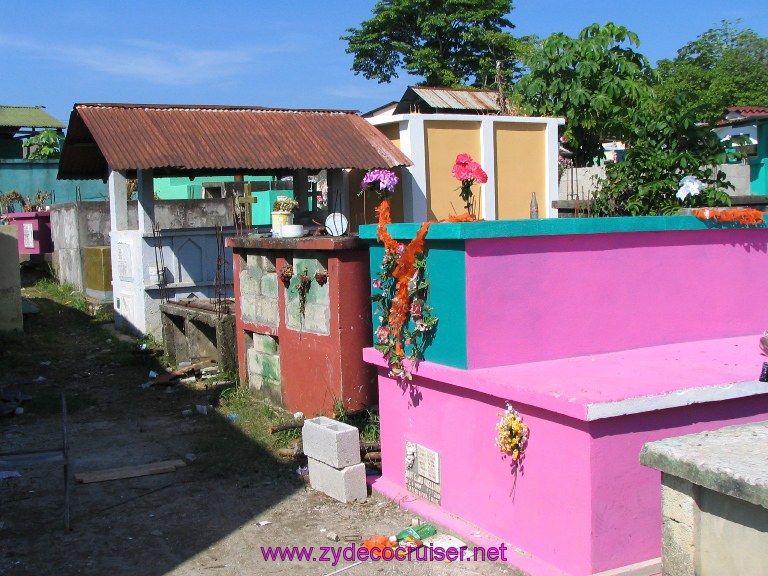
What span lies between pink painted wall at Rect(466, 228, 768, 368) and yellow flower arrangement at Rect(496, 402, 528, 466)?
52 cm

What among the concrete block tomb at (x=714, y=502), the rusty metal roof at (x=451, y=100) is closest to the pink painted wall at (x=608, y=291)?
the concrete block tomb at (x=714, y=502)

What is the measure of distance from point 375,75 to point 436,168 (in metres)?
24.0

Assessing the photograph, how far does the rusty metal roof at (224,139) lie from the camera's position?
11883 mm

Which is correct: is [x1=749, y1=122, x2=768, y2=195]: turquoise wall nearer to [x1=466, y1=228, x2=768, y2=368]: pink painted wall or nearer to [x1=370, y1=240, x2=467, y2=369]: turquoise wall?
[x1=466, y1=228, x2=768, y2=368]: pink painted wall

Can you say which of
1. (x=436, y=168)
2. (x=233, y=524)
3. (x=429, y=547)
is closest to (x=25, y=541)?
(x=233, y=524)

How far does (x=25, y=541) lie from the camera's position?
18.0 feet

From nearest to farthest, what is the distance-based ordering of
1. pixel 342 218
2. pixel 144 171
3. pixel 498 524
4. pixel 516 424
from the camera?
pixel 516 424 → pixel 498 524 → pixel 342 218 → pixel 144 171

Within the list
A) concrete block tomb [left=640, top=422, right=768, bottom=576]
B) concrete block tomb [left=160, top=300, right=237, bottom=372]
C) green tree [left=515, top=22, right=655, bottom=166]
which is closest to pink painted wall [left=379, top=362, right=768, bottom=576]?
concrete block tomb [left=640, top=422, right=768, bottom=576]

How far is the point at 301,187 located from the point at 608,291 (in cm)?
899

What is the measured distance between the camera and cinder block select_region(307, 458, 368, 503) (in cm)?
601

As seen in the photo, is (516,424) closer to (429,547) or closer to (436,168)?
(429,547)

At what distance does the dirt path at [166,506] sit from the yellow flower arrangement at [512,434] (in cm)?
70

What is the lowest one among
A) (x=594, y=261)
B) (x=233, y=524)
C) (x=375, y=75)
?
(x=233, y=524)

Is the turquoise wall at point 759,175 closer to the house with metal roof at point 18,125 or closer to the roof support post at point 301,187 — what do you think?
the roof support post at point 301,187
